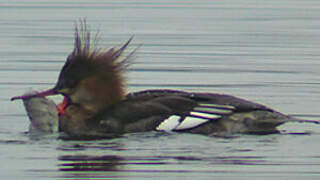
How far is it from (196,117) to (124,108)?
0.74 metres

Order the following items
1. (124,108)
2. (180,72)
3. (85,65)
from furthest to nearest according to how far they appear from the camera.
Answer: (180,72) < (85,65) < (124,108)

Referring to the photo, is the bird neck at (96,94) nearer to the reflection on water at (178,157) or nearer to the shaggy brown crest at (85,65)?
the shaggy brown crest at (85,65)

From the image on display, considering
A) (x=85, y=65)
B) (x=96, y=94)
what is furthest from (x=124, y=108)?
(x=85, y=65)

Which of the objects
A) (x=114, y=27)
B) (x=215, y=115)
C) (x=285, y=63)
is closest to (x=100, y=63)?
(x=215, y=115)

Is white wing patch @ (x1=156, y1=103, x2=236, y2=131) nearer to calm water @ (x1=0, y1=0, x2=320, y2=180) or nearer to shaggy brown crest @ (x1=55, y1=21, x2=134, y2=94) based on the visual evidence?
calm water @ (x1=0, y1=0, x2=320, y2=180)

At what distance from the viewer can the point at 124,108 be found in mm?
13086

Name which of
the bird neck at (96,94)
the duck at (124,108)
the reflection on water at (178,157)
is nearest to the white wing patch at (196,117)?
the duck at (124,108)

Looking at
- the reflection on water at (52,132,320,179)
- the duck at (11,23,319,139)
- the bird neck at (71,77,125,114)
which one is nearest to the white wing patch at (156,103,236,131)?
the duck at (11,23,319,139)

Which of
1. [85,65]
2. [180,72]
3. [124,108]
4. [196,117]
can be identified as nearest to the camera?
[196,117]

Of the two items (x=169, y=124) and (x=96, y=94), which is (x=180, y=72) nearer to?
(x=96, y=94)

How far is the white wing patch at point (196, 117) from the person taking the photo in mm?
12859

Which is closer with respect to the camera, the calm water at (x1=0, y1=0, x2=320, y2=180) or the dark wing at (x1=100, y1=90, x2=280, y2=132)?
the calm water at (x1=0, y1=0, x2=320, y2=180)

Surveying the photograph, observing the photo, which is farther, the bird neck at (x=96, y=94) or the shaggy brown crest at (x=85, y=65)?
the bird neck at (x=96, y=94)

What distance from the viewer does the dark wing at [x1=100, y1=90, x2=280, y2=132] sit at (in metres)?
12.9
